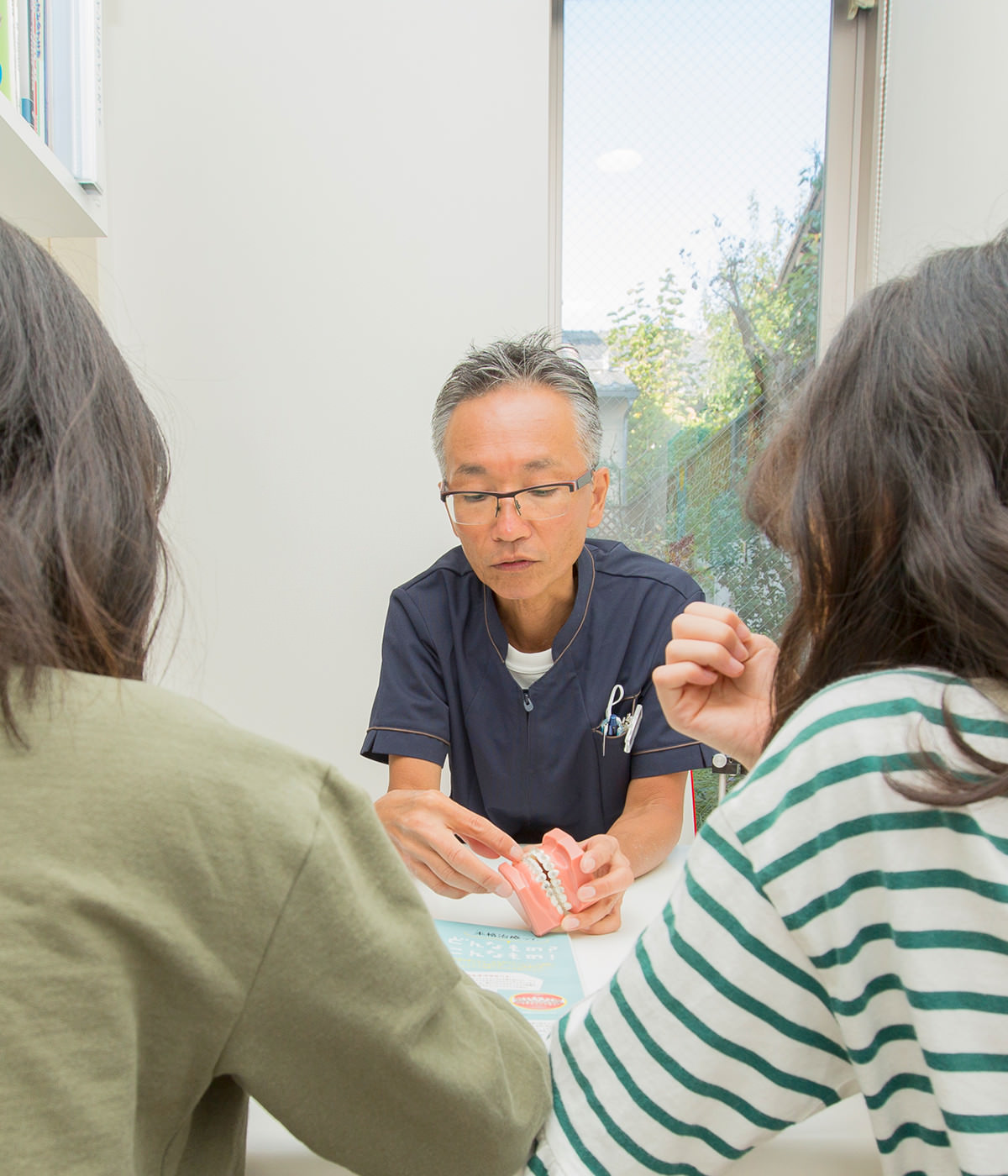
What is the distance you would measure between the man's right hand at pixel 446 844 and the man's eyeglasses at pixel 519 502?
572mm

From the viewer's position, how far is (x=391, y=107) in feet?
7.45

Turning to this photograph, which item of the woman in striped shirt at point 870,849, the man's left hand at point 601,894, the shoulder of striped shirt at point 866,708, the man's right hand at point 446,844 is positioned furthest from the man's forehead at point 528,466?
the shoulder of striped shirt at point 866,708

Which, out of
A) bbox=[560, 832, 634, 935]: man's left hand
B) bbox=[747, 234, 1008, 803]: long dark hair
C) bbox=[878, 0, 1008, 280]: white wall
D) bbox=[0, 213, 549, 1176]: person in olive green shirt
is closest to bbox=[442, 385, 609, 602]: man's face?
bbox=[560, 832, 634, 935]: man's left hand

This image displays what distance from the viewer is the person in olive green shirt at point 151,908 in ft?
1.44

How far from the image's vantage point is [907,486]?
607mm

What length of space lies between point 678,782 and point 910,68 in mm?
1938

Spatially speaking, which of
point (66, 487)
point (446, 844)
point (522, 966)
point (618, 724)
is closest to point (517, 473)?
point (618, 724)

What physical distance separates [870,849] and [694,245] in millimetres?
2295

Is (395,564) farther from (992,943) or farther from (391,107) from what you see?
(992,943)

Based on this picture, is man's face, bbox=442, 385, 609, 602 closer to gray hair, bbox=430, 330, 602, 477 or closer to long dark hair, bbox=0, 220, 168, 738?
gray hair, bbox=430, 330, 602, 477

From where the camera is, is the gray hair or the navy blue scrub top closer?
the navy blue scrub top

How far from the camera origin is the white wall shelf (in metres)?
1.41

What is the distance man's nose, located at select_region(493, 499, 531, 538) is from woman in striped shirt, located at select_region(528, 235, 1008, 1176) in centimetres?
96

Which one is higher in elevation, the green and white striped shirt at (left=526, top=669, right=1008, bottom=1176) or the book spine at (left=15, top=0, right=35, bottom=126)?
the book spine at (left=15, top=0, right=35, bottom=126)
